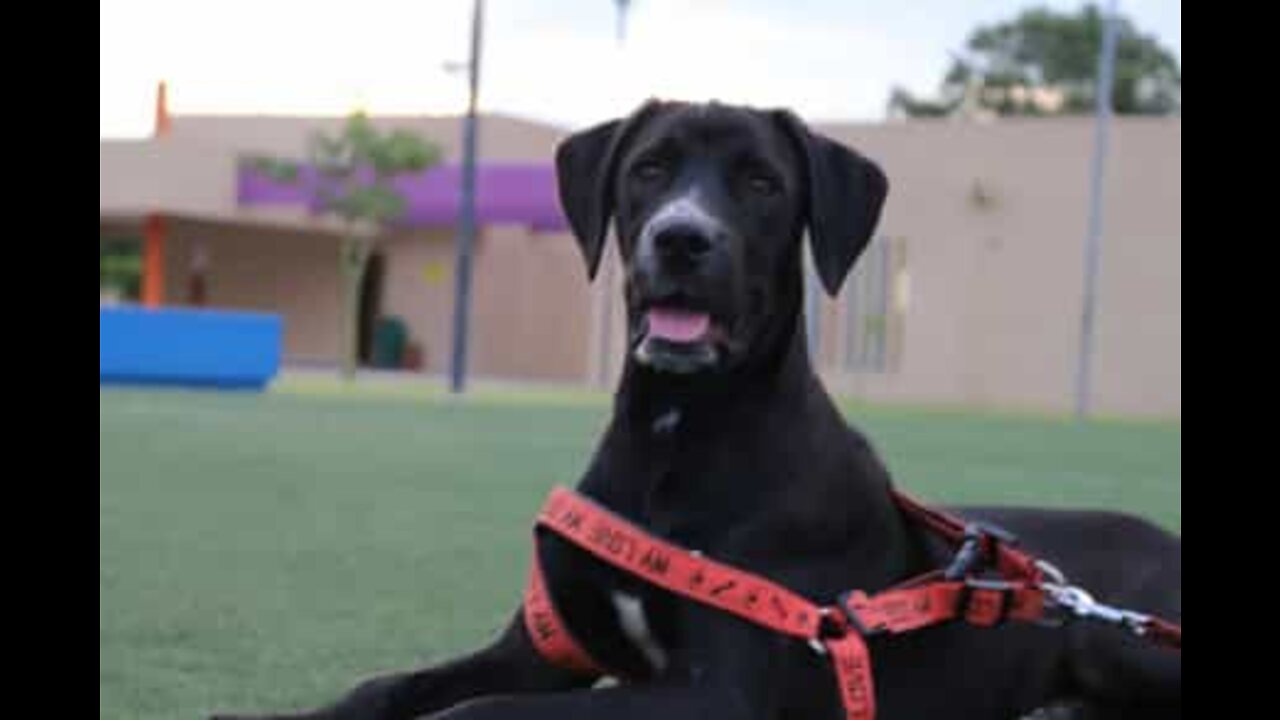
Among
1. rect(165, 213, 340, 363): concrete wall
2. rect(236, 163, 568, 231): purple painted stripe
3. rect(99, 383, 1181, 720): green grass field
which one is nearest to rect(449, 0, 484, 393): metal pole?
rect(236, 163, 568, 231): purple painted stripe

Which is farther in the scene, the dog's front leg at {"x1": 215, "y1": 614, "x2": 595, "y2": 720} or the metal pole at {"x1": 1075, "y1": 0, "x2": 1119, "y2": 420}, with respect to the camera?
the metal pole at {"x1": 1075, "y1": 0, "x2": 1119, "y2": 420}

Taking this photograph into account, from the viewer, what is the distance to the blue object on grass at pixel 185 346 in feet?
65.4

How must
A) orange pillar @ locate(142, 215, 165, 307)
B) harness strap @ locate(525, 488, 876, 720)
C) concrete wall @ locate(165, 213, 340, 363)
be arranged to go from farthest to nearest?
concrete wall @ locate(165, 213, 340, 363) < orange pillar @ locate(142, 215, 165, 307) < harness strap @ locate(525, 488, 876, 720)

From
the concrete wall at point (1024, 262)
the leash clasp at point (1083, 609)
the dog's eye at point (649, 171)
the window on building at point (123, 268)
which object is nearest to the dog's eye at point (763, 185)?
the dog's eye at point (649, 171)

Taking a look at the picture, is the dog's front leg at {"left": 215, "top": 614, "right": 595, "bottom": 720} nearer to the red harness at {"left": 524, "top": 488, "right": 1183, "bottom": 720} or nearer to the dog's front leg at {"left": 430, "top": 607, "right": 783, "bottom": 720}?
the red harness at {"left": 524, "top": 488, "right": 1183, "bottom": 720}

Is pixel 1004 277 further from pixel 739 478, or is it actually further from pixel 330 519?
pixel 739 478

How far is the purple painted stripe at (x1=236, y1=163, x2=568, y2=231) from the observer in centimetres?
3494

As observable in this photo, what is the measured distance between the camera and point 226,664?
411 cm

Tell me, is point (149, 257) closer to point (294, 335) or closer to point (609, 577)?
point (294, 335)

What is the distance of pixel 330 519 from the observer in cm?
720

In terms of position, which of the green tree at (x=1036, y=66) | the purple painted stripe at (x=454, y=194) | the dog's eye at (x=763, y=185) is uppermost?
the green tree at (x=1036, y=66)

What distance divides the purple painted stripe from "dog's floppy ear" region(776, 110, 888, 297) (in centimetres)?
3085

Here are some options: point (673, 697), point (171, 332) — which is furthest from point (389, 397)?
point (673, 697)

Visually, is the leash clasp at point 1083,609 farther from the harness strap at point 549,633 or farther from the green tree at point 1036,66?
the green tree at point 1036,66
